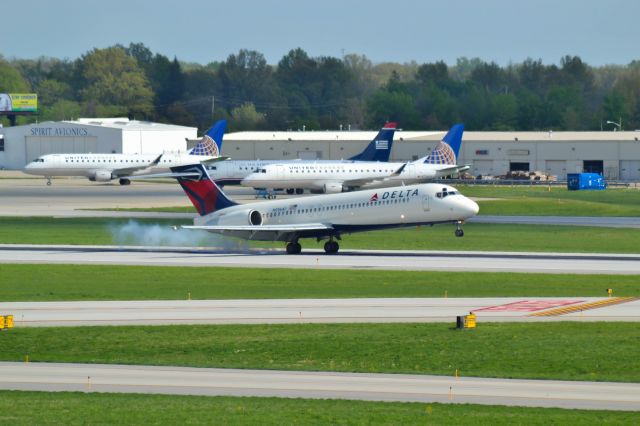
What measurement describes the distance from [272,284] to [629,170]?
383ft

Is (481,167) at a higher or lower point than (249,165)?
lower

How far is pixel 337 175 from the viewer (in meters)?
128

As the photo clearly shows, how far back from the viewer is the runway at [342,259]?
59.6m

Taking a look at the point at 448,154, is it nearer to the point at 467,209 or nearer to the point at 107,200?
the point at 107,200

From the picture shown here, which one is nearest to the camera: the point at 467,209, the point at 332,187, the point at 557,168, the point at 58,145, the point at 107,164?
the point at 467,209

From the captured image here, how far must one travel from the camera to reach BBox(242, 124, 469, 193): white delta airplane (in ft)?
417

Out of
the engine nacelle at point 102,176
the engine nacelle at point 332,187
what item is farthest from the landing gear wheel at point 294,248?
the engine nacelle at point 102,176

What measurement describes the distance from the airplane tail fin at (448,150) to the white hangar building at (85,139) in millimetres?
65372

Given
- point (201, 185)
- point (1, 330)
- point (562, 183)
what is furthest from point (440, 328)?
point (562, 183)

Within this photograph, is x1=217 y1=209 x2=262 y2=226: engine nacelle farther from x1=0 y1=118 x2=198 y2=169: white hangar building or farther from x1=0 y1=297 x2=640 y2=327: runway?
x1=0 y1=118 x2=198 y2=169: white hangar building

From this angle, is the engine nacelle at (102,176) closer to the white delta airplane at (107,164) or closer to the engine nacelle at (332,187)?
the white delta airplane at (107,164)

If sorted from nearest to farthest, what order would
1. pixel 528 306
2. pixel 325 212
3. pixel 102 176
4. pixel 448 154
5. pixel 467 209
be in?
pixel 528 306
pixel 467 209
pixel 325 212
pixel 448 154
pixel 102 176

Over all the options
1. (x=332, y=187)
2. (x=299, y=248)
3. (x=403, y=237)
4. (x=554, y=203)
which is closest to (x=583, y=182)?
(x=554, y=203)

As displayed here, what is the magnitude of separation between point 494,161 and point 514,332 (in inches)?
5105
